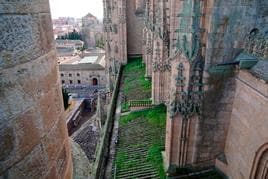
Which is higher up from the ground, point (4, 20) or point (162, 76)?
point (4, 20)

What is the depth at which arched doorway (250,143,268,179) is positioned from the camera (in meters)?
5.78

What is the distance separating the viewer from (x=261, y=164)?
5996mm

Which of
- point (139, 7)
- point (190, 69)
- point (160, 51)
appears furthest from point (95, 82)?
point (190, 69)

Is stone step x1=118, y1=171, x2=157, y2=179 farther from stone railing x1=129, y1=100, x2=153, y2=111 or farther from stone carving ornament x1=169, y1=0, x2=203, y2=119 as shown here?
stone railing x1=129, y1=100, x2=153, y2=111

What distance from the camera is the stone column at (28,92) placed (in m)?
1.49

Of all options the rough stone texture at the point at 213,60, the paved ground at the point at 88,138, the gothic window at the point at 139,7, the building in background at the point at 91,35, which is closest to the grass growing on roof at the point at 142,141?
the rough stone texture at the point at 213,60

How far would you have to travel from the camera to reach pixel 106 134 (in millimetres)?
12328

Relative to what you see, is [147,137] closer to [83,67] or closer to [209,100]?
[209,100]

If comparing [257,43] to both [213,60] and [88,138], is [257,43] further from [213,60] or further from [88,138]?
[88,138]

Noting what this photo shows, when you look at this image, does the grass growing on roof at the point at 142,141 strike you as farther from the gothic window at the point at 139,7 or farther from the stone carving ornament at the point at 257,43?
the gothic window at the point at 139,7

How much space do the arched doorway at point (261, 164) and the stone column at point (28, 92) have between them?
17.9ft

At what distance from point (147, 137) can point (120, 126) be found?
2496mm

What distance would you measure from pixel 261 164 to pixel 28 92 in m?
6.28

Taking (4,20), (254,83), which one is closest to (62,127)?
(4,20)
